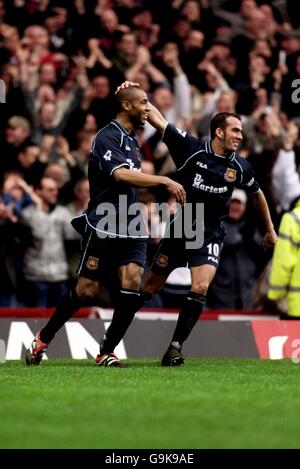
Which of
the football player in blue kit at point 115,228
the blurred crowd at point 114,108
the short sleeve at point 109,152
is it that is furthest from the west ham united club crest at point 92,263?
the blurred crowd at point 114,108

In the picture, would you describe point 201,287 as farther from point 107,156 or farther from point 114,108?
point 114,108

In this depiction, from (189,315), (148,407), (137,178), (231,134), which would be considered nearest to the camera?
(148,407)

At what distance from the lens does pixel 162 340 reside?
12516 mm

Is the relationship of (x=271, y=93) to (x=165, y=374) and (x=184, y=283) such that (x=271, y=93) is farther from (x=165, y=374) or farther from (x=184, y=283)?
(x=165, y=374)

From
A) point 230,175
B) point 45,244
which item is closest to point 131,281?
point 230,175

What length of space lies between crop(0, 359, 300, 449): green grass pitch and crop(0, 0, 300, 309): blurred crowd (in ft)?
13.7

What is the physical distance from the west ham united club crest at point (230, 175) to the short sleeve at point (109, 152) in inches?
43.6

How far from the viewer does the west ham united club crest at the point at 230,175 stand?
1098cm

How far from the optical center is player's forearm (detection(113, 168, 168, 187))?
988cm

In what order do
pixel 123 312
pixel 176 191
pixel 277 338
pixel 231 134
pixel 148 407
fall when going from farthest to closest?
pixel 277 338
pixel 231 134
pixel 123 312
pixel 176 191
pixel 148 407

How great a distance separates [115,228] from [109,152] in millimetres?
629

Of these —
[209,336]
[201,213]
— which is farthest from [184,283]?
[201,213]

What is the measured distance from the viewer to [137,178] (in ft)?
32.9

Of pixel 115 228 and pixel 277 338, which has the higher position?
pixel 115 228
